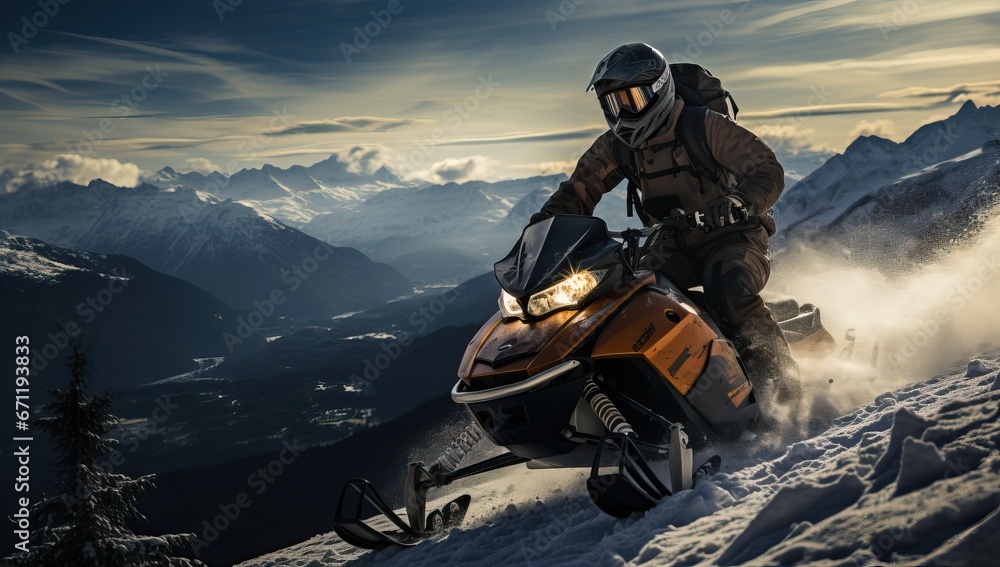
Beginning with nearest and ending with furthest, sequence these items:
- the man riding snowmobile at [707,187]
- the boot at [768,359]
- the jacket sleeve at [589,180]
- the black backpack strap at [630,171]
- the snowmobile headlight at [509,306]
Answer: the snowmobile headlight at [509,306] → the man riding snowmobile at [707,187] → the boot at [768,359] → the black backpack strap at [630,171] → the jacket sleeve at [589,180]

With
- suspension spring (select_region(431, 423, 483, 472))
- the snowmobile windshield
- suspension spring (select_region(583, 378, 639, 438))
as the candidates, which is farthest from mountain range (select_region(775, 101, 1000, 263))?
suspension spring (select_region(431, 423, 483, 472))

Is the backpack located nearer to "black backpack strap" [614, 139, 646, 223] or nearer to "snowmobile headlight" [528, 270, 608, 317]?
"black backpack strap" [614, 139, 646, 223]

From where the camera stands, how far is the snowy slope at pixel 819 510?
280cm

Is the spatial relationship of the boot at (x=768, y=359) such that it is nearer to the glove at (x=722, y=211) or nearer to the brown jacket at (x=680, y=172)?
the brown jacket at (x=680, y=172)

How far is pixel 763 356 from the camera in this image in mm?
6176

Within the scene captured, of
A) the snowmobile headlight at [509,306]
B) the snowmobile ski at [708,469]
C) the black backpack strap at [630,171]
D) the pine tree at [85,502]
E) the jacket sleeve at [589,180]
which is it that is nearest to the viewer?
the snowmobile ski at [708,469]

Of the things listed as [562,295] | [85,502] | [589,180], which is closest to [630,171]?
[589,180]

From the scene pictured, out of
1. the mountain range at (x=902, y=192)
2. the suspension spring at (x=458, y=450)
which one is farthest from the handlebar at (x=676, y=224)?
the mountain range at (x=902, y=192)

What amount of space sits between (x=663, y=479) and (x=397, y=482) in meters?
99.6

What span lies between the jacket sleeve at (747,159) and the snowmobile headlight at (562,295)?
1.74m

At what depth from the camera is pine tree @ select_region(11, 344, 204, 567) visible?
49.3ft

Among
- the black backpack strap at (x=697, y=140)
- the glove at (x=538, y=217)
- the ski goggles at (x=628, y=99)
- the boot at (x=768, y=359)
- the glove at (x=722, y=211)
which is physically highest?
the ski goggles at (x=628, y=99)

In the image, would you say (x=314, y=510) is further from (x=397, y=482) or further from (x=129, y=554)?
(x=129, y=554)

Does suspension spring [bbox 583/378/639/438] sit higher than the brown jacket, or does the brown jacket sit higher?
the brown jacket
